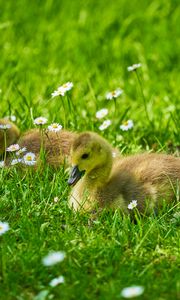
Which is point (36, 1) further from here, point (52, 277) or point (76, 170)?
point (52, 277)

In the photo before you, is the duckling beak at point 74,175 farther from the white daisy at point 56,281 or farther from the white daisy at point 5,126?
the white daisy at point 56,281

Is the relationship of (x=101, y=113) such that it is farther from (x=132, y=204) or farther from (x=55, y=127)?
(x=132, y=204)

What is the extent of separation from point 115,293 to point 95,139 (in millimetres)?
1079

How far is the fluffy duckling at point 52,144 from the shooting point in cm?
473

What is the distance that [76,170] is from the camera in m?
4.30

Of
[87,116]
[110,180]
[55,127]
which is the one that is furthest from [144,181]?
[87,116]

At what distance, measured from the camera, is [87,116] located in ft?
18.0

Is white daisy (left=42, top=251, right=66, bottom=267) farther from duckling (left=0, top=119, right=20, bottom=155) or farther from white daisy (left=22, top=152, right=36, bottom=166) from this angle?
duckling (left=0, top=119, right=20, bottom=155)

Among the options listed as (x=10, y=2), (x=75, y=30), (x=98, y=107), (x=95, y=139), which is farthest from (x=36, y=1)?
(x=95, y=139)

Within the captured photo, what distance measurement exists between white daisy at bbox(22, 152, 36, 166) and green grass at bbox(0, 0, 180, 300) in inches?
2.4

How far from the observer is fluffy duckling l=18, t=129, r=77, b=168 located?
4.73 meters

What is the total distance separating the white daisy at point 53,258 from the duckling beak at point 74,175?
70 centimetres

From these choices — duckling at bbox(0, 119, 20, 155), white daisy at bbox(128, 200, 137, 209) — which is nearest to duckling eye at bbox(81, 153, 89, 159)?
white daisy at bbox(128, 200, 137, 209)

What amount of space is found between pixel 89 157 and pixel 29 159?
0.42m
